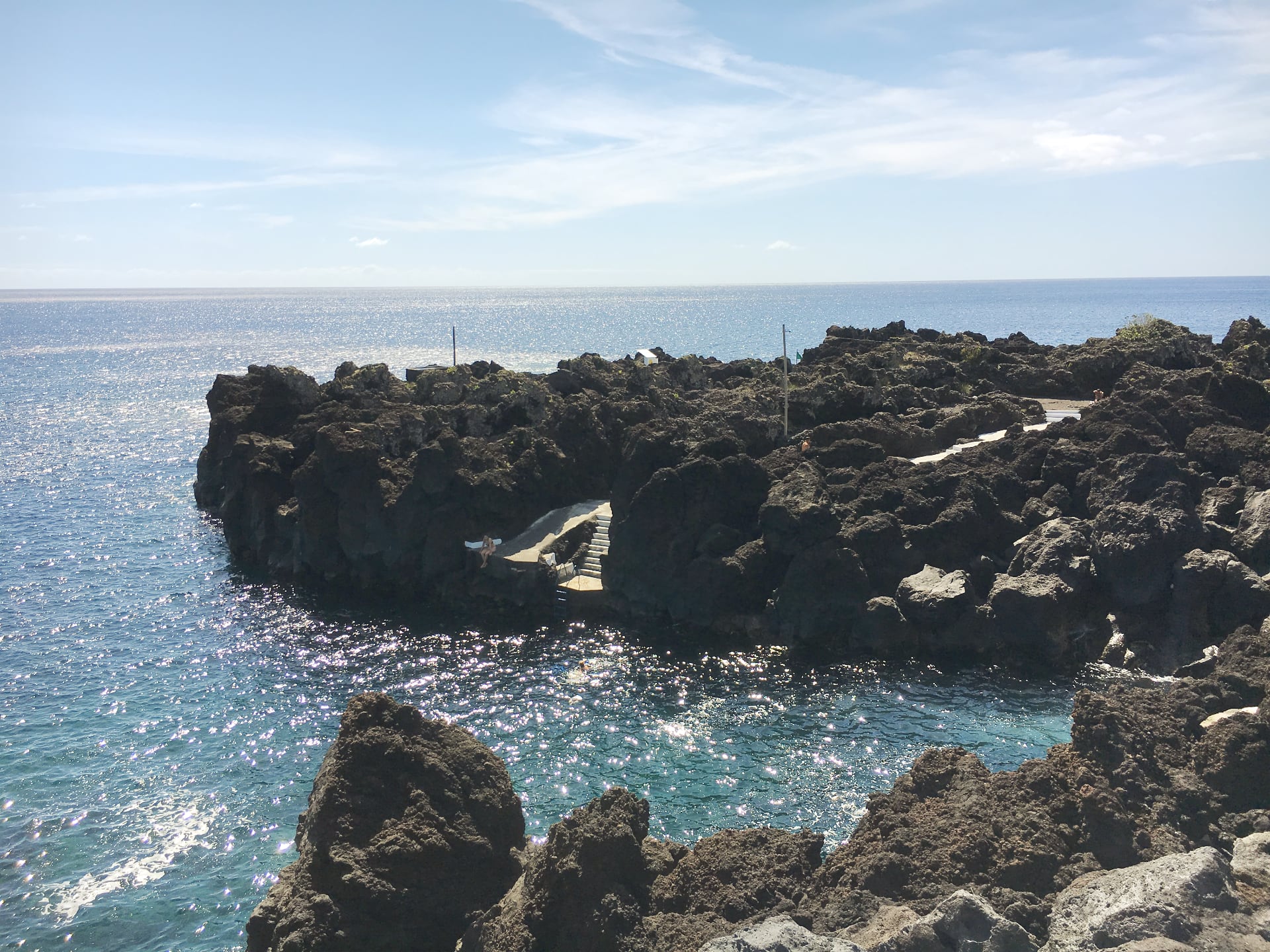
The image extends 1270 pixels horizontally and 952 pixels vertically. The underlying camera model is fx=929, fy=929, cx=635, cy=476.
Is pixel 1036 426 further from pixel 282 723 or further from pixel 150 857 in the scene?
pixel 150 857

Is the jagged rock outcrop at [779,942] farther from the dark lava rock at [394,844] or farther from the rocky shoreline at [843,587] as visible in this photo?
the dark lava rock at [394,844]

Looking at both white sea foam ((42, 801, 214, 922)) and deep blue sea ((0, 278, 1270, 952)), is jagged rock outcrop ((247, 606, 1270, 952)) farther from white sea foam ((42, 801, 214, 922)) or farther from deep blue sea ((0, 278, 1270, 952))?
white sea foam ((42, 801, 214, 922))

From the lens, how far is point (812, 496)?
3553cm

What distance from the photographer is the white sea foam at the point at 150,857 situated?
20.5 metres

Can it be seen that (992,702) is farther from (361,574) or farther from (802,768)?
(361,574)

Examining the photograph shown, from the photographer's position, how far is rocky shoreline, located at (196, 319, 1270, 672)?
1217 inches

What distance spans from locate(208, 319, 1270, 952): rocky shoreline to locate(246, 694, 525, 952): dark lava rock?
5 centimetres

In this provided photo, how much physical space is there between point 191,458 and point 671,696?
194 feet

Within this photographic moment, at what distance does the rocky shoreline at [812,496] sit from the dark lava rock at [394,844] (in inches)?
714

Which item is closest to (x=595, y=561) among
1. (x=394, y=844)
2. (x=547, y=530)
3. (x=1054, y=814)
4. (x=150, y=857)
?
(x=547, y=530)

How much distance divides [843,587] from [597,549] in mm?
12084

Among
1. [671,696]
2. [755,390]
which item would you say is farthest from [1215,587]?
[755,390]

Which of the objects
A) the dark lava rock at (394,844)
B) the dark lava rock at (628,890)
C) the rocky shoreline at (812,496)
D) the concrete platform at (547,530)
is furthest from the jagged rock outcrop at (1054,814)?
the concrete platform at (547,530)

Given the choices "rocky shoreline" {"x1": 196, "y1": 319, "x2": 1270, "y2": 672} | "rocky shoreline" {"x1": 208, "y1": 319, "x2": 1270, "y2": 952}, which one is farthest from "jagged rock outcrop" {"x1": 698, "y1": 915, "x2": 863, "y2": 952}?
"rocky shoreline" {"x1": 196, "y1": 319, "x2": 1270, "y2": 672}
